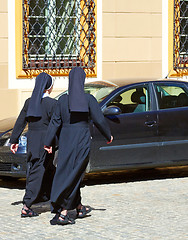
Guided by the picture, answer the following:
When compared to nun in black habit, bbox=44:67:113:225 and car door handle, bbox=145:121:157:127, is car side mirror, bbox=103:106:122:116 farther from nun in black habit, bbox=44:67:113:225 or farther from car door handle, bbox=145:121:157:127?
nun in black habit, bbox=44:67:113:225

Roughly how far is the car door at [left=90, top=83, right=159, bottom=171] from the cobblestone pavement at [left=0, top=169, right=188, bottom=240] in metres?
0.35

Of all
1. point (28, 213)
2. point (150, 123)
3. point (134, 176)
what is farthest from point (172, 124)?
point (28, 213)

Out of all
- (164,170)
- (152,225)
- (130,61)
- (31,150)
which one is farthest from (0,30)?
(152,225)

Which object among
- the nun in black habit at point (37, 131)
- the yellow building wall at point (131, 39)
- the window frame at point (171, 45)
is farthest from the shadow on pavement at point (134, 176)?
the window frame at point (171, 45)

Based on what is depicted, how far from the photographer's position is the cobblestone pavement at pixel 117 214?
275 inches

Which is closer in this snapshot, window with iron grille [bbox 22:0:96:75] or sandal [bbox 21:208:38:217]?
sandal [bbox 21:208:38:217]

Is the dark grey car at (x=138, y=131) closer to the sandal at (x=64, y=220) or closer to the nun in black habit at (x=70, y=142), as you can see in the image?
the nun in black habit at (x=70, y=142)

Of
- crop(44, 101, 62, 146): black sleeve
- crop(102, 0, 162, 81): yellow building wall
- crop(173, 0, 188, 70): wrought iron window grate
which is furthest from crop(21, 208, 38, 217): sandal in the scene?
crop(173, 0, 188, 70): wrought iron window grate

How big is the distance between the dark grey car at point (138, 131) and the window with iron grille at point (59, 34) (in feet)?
15.9

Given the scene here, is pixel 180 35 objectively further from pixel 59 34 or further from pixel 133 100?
pixel 133 100

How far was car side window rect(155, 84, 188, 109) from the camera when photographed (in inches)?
405

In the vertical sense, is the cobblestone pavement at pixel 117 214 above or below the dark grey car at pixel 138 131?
below

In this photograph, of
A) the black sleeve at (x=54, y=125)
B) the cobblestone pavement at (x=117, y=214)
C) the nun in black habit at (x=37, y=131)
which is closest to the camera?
the cobblestone pavement at (x=117, y=214)

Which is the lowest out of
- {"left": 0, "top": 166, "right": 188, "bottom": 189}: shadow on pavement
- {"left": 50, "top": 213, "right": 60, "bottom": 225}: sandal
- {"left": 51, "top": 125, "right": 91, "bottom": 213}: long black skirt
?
{"left": 0, "top": 166, "right": 188, "bottom": 189}: shadow on pavement
